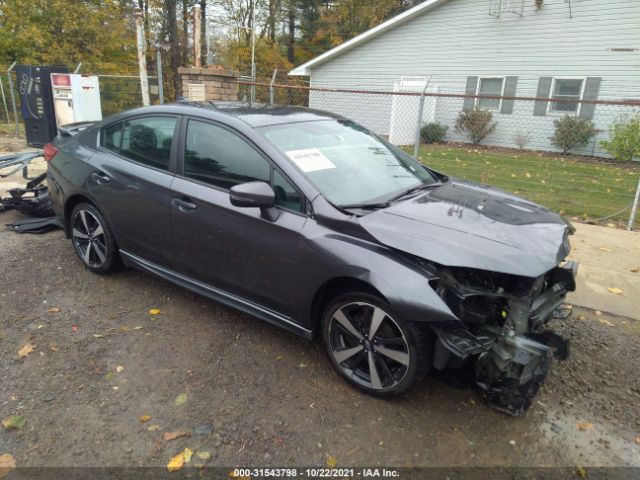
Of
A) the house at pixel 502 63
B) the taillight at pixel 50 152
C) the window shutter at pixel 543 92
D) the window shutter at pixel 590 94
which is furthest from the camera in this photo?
the window shutter at pixel 543 92

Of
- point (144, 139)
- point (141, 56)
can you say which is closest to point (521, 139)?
point (141, 56)

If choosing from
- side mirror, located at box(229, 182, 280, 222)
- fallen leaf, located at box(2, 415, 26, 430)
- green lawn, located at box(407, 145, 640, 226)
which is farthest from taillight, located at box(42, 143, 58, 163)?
green lawn, located at box(407, 145, 640, 226)

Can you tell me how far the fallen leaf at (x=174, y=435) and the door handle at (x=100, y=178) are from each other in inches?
91.1

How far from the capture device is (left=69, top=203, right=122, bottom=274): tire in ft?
14.1

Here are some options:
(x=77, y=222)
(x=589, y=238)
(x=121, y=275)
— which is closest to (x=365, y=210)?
(x=121, y=275)

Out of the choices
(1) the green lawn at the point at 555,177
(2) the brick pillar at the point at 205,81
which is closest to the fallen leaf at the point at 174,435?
(1) the green lawn at the point at 555,177

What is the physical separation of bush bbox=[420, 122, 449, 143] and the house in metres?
0.46

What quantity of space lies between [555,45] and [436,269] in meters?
14.7

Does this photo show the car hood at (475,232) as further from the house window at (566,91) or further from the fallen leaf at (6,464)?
the house window at (566,91)

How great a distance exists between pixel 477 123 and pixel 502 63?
7.32 ft

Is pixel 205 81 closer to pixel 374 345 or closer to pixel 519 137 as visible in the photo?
pixel 374 345

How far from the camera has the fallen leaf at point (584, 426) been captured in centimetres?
277

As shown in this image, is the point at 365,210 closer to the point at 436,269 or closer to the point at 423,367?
the point at 436,269

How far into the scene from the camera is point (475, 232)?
278 cm
